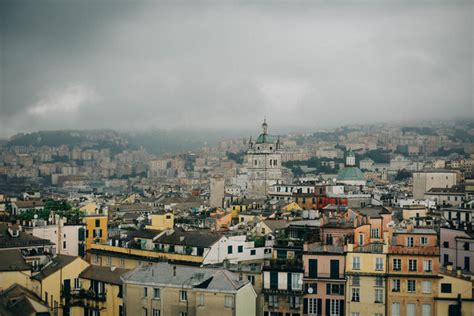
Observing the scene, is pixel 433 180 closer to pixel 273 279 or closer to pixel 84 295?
pixel 273 279

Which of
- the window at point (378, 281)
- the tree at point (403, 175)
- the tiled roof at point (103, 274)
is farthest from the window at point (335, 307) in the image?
the tree at point (403, 175)

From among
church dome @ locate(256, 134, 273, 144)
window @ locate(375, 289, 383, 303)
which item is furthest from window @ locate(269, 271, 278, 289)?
church dome @ locate(256, 134, 273, 144)

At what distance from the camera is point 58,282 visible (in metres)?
21.0

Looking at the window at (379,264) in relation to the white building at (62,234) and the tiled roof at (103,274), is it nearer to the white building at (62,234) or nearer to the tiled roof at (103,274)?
the tiled roof at (103,274)

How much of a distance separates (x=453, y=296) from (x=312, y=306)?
329 centimetres

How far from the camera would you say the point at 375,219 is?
22.7 meters

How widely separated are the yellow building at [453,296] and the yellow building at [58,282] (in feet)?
31.0

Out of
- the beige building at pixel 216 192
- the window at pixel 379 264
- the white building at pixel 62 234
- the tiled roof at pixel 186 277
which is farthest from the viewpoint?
the beige building at pixel 216 192

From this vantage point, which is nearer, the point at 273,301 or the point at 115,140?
the point at 273,301

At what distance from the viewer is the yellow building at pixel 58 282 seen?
815 inches

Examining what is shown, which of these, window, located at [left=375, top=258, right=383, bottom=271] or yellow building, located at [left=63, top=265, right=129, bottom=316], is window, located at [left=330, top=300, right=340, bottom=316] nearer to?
window, located at [left=375, top=258, right=383, bottom=271]

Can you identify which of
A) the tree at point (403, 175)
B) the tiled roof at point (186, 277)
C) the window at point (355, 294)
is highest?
the tiled roof at point (186, 277)

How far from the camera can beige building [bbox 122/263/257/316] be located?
17656 mm

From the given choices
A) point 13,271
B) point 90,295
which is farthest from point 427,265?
point 13,271
